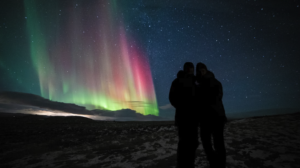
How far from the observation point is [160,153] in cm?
595

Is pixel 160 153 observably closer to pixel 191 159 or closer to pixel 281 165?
pixel 191 159

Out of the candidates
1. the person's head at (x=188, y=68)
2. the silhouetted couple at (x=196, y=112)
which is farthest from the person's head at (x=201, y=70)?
the person's head at (x=188, y=68)

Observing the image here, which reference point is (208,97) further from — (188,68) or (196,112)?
(188,68)

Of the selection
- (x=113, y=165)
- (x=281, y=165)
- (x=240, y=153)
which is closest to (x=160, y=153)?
(x=113, y=165)

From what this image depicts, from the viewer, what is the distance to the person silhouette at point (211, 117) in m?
3.10

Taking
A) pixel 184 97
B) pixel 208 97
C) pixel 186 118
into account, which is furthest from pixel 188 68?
pixel 186 118

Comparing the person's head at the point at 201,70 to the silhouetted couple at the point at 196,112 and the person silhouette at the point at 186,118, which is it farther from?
the person silhouette at the point at 186,118

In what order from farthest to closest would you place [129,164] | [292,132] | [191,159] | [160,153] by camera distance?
[292,132] → [160,153] → [129,164] → [191,159]

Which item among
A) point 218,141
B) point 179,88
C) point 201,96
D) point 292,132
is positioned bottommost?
point 292,132

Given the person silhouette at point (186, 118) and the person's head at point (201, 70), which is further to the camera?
the person's head at point (201, 70)

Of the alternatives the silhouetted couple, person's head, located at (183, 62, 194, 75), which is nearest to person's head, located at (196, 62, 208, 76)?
the silhouetted couple

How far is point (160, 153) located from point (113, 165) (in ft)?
6.42

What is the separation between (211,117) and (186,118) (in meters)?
0.61

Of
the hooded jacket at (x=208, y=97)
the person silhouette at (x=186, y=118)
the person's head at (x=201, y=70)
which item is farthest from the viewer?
the person's head at (x=201, y=70)
